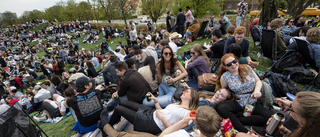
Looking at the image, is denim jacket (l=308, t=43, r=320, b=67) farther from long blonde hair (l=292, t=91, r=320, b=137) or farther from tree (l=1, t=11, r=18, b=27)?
tree (l=1, t=11, r=18, b=27)

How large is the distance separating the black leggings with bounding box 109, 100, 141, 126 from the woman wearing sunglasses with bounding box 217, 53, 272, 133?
1548 millimetres

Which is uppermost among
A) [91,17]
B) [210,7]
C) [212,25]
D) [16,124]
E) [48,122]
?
[91,17]

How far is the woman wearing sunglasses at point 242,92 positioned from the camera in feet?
8.61

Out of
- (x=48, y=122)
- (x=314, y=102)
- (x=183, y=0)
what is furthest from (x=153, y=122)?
(x=183, y=0)

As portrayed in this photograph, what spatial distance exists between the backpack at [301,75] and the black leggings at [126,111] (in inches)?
155

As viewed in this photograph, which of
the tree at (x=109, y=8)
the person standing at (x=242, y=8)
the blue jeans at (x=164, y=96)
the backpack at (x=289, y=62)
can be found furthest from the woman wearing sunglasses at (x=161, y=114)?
the tree at (x=109, y=8)

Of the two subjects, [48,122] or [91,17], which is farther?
[91,17]

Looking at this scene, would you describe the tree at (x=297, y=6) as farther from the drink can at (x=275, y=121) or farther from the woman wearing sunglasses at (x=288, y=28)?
the drink can at (x=275, y=121)

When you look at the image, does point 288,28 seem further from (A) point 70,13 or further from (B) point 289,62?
(A) point 70,13

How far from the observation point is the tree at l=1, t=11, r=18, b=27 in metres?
51.0

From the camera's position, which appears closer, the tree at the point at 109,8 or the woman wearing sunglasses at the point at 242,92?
the woman wearing sunglasses at the point at 242,92

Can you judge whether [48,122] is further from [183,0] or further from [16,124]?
[183,0]

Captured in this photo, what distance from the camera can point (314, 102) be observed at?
4.53ft

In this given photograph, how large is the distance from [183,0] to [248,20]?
14.2 meters
